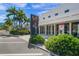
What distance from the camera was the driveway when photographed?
34.9 feet

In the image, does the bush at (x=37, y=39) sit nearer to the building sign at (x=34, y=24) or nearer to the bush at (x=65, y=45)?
the building sign at (x=34, y=24)

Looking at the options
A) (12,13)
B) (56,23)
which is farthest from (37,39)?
(12,13)

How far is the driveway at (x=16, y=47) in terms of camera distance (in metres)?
10.6

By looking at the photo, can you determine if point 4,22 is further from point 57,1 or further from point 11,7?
point 57,1

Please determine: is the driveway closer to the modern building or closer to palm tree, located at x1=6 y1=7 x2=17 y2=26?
palm tree, located at x1=6 y1=7 x2=17 y2=26

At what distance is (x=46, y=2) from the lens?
1044cm

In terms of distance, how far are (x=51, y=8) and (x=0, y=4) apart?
6.47 feet

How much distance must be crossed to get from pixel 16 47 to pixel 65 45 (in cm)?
194

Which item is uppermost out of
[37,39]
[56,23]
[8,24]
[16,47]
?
[8,24]

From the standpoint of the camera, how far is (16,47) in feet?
35.9

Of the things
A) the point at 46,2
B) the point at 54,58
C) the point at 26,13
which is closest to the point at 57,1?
the point at 46,2

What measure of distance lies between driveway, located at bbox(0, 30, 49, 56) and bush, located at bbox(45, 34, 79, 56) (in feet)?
1.64

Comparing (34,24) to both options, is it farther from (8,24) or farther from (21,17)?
(8,24)

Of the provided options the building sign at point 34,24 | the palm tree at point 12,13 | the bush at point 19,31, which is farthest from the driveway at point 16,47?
the palm tree at point 12,13
